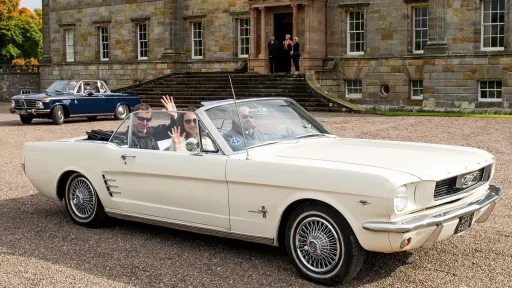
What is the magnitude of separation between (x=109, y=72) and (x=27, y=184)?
27791 mm

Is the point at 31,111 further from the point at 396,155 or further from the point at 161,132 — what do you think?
the point at 396,155

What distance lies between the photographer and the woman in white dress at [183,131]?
710cm

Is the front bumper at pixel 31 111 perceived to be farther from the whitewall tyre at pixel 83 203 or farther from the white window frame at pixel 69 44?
the white window frame at pixel 69 44

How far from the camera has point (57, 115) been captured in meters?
23.3

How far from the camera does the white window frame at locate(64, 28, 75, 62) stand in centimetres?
4066

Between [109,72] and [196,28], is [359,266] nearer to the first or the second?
[196,28]

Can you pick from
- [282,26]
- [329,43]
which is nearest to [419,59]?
[329,43]

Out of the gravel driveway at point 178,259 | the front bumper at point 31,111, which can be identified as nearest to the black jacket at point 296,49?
the front bumper at point 31,111

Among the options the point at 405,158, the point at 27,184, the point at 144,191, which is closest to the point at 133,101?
the point at 27,184

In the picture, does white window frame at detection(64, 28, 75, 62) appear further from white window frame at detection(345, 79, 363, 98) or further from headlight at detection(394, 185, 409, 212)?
headlight at detection(394, 185, 409, 212)

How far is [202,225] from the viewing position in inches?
264

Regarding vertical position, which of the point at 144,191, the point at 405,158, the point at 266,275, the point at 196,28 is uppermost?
the point at 196,28

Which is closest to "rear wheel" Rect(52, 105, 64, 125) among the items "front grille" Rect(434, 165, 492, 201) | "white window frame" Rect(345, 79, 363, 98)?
"white window frame" Rect(345, 79, 363, 98)

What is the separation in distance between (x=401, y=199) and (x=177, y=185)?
2430mm
